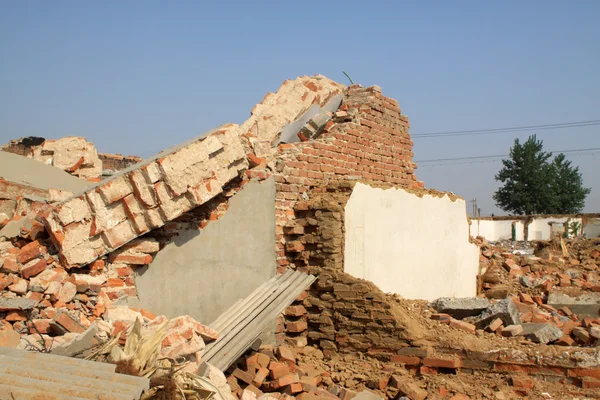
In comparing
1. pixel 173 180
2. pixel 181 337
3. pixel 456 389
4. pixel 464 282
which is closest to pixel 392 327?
pixel 456 389

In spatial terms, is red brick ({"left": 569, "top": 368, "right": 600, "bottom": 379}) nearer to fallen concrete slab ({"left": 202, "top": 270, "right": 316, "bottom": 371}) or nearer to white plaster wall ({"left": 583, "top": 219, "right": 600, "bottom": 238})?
fallen concrete slab ({"left": 202, "top": 270, "right": 316, "bottom": 371})

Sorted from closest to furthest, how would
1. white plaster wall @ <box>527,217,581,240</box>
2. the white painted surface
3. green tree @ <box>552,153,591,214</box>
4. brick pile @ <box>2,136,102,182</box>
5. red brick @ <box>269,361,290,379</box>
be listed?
red brick @ <box>269,361,290,379</box> → brick pile @ <box>2,136,102,182</box> → white plaster wall @ <box>527,217,581,240</box> → the white painted surface → green tree @ <box>552,153,591,214</box>

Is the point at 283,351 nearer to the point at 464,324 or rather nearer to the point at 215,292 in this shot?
the point at 215,292

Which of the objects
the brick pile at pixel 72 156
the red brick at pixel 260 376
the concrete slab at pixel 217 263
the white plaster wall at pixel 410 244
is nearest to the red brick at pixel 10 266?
the concrete slab at pixel 217 263

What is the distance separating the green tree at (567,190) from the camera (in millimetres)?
43156

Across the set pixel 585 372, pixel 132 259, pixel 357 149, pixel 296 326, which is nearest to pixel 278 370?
pixel 296 326

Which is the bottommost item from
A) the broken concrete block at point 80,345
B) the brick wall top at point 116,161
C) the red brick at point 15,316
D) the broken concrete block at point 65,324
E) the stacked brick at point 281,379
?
the stacked brick at point 281,379

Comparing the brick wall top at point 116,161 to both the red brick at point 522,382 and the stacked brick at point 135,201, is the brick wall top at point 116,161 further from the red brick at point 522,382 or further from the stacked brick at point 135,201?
the red brick at point 522,382

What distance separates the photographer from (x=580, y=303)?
8.11 m

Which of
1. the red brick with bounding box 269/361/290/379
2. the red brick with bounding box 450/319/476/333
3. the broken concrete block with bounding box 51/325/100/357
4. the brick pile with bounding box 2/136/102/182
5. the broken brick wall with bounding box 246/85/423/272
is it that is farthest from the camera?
the brick pile with bounding box 2/136/102/182

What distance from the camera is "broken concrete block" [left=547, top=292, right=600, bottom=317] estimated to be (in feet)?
26.1

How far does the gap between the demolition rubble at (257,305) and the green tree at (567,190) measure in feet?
128

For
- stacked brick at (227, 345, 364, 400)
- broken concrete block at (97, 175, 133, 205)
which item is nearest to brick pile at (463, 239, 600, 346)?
stacked brick at (227, 345, 364, 400)

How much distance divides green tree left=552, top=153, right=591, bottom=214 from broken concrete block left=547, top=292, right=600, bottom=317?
37526 millimetres
